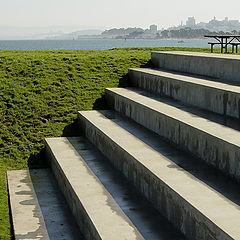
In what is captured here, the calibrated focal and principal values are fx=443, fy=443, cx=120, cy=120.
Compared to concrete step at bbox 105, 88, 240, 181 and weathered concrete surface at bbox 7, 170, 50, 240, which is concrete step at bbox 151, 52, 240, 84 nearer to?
concrete step at bbox 105, 88, 240, 181

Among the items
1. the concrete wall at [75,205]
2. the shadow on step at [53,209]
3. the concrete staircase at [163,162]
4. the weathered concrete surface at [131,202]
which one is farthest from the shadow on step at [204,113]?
the shadow on step at [53,209]

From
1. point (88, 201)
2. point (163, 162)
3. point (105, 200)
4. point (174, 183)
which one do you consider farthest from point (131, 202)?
point (174, 183)

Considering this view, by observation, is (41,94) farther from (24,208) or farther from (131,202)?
(131,202)

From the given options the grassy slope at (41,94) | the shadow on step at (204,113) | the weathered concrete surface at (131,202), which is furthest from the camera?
the grassy slope at (41,94)

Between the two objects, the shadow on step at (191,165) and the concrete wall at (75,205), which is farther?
the concrete wall at (75,205)

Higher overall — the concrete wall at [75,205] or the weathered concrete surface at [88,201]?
the weathered concrete surface at [88,201]

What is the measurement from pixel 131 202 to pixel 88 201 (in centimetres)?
52

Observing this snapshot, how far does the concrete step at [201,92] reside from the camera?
247 inches

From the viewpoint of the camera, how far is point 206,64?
28.9 ft

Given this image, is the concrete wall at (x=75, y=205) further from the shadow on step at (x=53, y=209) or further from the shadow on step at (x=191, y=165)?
the shadow on step at (x=191, y=165)

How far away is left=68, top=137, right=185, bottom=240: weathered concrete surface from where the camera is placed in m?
4.44

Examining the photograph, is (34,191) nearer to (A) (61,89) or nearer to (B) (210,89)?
(B) (210,89)

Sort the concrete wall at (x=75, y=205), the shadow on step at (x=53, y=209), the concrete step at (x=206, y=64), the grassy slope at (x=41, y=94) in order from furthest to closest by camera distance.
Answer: the grassy slope at (x=41, y=94), the concrete step at (x=206, y=64), the shadow on step at (x=53, y=209), the concrete wall at (x=75, y=205)

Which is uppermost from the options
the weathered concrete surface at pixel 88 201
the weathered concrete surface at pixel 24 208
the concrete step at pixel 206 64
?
the concrete step at pixel 206 64
